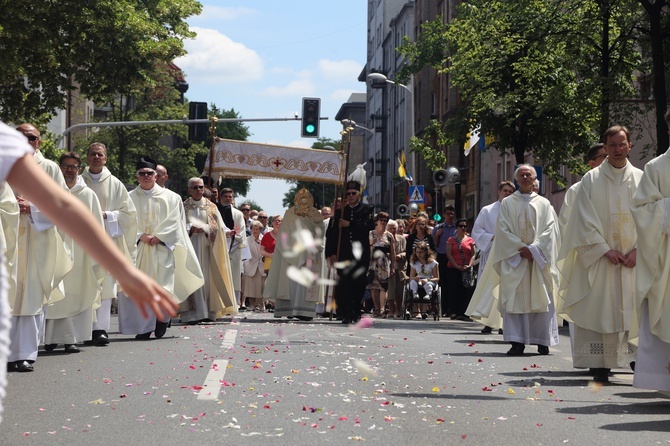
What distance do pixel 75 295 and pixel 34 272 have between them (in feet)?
5.53

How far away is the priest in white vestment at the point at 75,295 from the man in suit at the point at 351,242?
609cm

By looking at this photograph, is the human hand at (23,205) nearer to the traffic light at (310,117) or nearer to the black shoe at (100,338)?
the black shoe at (100,338)

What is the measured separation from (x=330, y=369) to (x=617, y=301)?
259 centimetres

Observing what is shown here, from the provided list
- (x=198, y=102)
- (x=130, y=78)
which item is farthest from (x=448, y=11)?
(x=130, y=78)

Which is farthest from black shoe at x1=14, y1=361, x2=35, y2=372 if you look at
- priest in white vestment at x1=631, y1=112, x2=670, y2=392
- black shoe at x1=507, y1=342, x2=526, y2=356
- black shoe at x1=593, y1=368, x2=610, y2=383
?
black shoe at x1=507, y1=342, x2=526, y2=356

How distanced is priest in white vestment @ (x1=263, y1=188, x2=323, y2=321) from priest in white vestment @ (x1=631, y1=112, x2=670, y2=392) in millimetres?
10939

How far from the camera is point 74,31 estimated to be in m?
28.4

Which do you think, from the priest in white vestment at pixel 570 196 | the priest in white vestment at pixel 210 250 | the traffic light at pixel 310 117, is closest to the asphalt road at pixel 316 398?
the priest in white vestment at pixel 570 196

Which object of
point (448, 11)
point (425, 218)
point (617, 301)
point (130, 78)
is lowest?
point (617, 301)

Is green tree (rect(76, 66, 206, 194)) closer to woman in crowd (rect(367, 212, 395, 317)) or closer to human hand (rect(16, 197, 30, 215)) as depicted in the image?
woman in crowd (rect(367, 212, 395, 317))

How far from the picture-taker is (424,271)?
22344 mm

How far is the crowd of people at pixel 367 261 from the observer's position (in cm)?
1033

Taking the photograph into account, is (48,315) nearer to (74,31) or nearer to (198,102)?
(74,31)

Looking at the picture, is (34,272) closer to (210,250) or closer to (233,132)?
(210,250)
